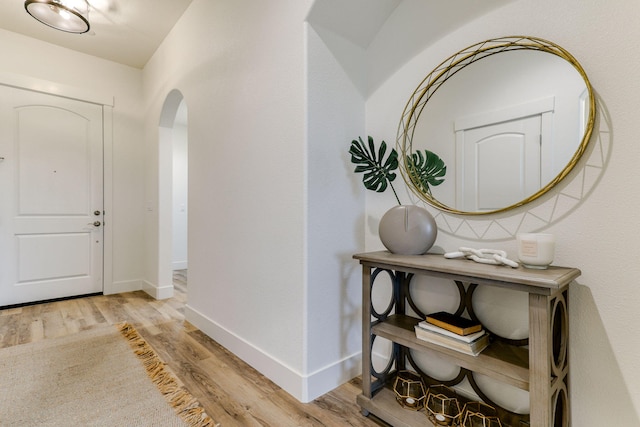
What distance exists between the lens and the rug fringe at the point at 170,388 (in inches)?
52.6

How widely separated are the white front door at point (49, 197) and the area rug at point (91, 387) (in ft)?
4.53

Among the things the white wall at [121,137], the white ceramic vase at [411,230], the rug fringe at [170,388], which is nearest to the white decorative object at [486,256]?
the white ceramic vase at [411,230]

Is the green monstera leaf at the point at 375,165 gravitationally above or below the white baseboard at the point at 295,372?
above

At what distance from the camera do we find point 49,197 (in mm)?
3148

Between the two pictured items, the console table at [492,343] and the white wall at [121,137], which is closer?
the console table at [492,343]

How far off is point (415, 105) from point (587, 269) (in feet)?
3.27

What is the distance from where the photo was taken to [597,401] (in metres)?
1.06

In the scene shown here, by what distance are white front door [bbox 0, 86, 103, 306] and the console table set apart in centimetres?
340

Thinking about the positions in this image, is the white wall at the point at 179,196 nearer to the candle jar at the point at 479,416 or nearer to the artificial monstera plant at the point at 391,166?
the artificial monstera plant at the point at 391,166

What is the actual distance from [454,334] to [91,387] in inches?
71.5

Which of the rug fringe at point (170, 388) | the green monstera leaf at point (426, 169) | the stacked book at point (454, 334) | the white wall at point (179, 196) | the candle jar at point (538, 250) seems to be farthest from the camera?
the white wall at point (179, 196)

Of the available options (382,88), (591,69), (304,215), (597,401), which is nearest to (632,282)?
(597,401)

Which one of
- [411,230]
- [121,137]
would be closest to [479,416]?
[411,230]

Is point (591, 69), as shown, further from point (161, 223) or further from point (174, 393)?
point (161, 223)
